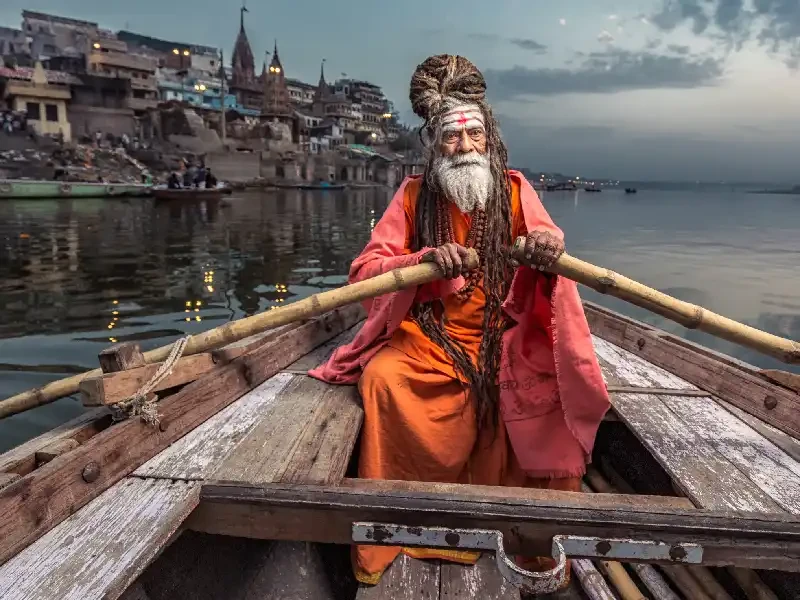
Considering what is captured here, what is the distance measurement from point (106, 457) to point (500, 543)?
148cm

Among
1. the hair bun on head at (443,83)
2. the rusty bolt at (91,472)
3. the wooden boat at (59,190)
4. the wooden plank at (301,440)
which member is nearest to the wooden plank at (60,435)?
the rusty bolt at (91,472)

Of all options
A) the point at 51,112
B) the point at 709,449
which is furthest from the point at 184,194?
the point at 709,449

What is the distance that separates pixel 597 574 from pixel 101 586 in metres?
2.29

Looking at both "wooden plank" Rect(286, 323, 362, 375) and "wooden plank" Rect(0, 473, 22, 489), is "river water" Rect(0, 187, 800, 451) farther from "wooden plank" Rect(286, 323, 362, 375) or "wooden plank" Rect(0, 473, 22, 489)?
"wooden plank" Rect(0, 473, 22, 489)

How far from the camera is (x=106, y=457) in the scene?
209 cm

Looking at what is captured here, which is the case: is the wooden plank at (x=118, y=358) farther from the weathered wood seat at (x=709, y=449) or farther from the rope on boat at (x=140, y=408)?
the weathered wood seat at (x=709, y=449)

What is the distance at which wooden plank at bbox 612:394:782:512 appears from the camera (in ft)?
6.97

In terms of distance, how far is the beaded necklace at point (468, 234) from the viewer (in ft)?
10.3

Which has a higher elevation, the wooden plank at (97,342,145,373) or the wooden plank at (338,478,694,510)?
the wooden plank at (97,342,145,373)

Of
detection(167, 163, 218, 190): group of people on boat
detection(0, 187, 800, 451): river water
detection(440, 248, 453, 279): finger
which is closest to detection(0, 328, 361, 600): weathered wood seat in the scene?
detection(440, 248, 453, 279): finger

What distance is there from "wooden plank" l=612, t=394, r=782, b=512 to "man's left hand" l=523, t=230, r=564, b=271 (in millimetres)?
967

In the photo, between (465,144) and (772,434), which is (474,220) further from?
(772,434)

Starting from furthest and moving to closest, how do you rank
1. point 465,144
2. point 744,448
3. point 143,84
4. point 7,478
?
point 143,84 < point 465,144 < point 744,448 < point 7,478

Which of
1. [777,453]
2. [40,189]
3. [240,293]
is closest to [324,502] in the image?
[777,453]
